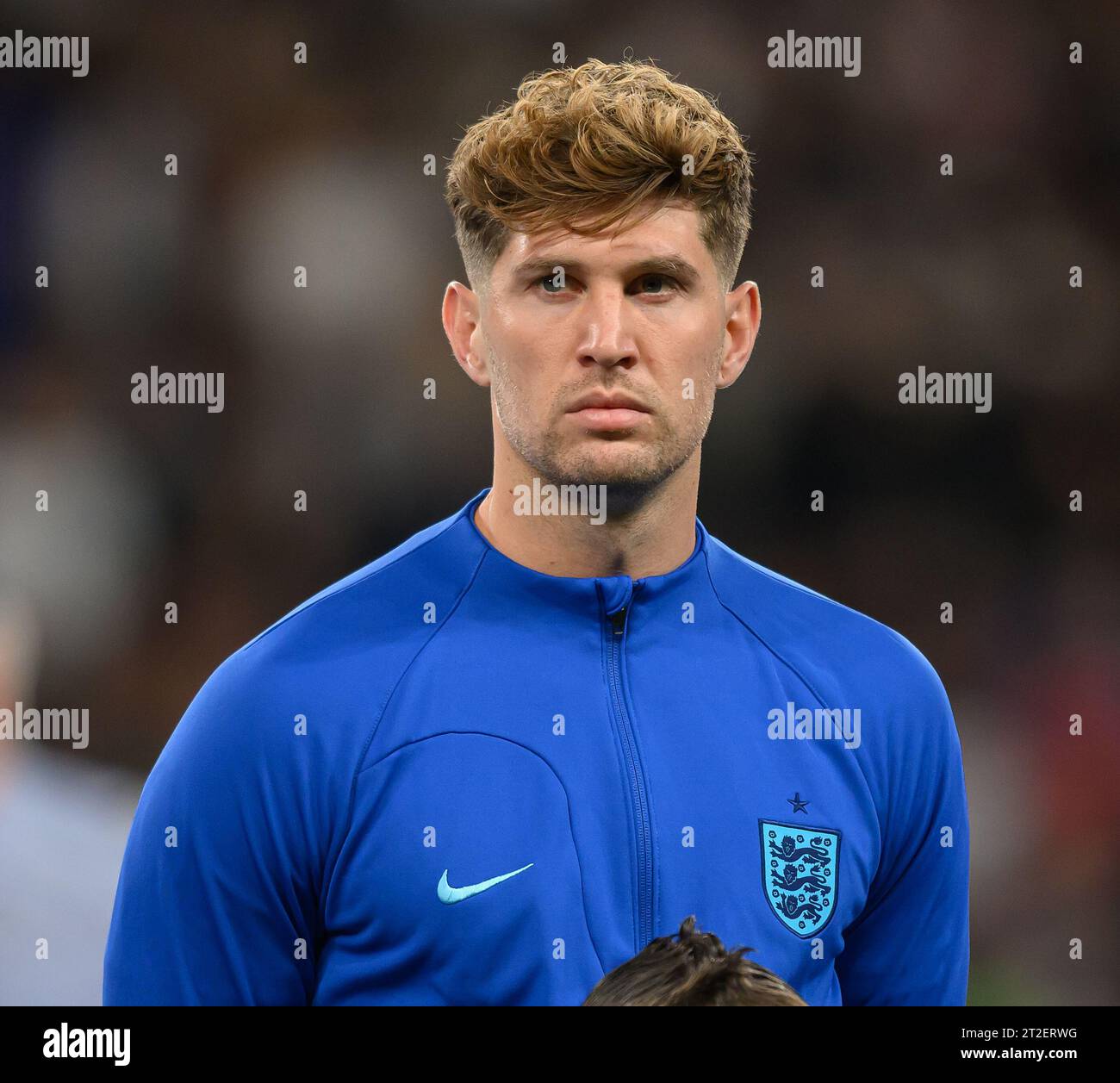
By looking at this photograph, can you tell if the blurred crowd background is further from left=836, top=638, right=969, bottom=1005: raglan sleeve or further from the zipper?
the zipper

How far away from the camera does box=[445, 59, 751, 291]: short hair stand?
7.63 feet

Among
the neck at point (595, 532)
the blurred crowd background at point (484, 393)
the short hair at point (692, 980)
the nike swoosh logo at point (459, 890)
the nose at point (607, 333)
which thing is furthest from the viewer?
the blurred crowd background at point (484, 393)

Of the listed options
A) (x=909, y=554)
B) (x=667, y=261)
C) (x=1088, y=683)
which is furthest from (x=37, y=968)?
(x=1088, y=683)

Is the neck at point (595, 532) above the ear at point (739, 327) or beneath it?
beneath

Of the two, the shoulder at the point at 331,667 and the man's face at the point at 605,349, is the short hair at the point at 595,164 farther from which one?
the shoulder at the point at 331,667

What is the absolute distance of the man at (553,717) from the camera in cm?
222

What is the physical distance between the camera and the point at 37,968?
3.73 meters

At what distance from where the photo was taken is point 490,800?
88.7 inches

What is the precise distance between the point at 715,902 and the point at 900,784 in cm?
43

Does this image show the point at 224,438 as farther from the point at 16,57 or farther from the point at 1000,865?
the point at 1000,865

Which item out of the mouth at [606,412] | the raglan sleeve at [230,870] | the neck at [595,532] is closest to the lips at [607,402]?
the mouth at [606,412]

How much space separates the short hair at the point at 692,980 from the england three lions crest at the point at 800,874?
26cm

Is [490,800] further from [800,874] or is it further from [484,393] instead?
[484,393]

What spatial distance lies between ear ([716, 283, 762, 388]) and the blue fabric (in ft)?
1.18
